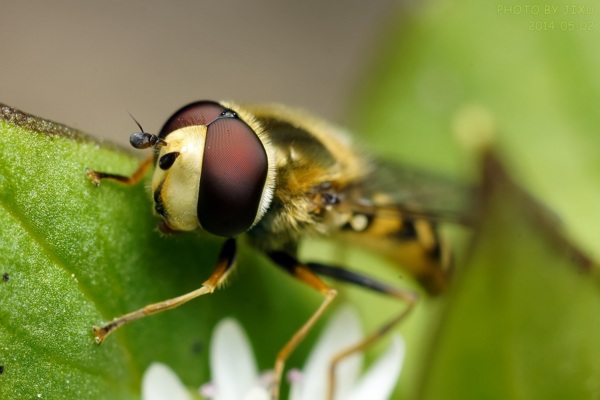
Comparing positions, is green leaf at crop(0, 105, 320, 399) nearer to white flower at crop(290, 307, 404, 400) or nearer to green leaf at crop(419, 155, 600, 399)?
white flower at crop(290, 307, 404, 400)

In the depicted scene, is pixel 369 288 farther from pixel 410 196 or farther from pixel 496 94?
pixel 496 94

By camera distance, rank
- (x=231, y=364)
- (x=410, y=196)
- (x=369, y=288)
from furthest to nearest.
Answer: (x=410, y=196) < (x=369, y=288) < (x=231, y=364)

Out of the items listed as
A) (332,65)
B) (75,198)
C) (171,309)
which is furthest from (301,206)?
(332,65)

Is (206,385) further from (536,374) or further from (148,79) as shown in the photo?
(148,79)

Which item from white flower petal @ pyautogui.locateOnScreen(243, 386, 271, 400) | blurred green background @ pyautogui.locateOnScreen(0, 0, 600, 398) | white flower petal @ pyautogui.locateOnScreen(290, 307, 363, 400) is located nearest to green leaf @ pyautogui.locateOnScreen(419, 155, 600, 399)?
blurred green background @ pyautogui.locateOnScreen(0, 0, 600, 398)

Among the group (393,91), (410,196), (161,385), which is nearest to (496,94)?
(393,91)
